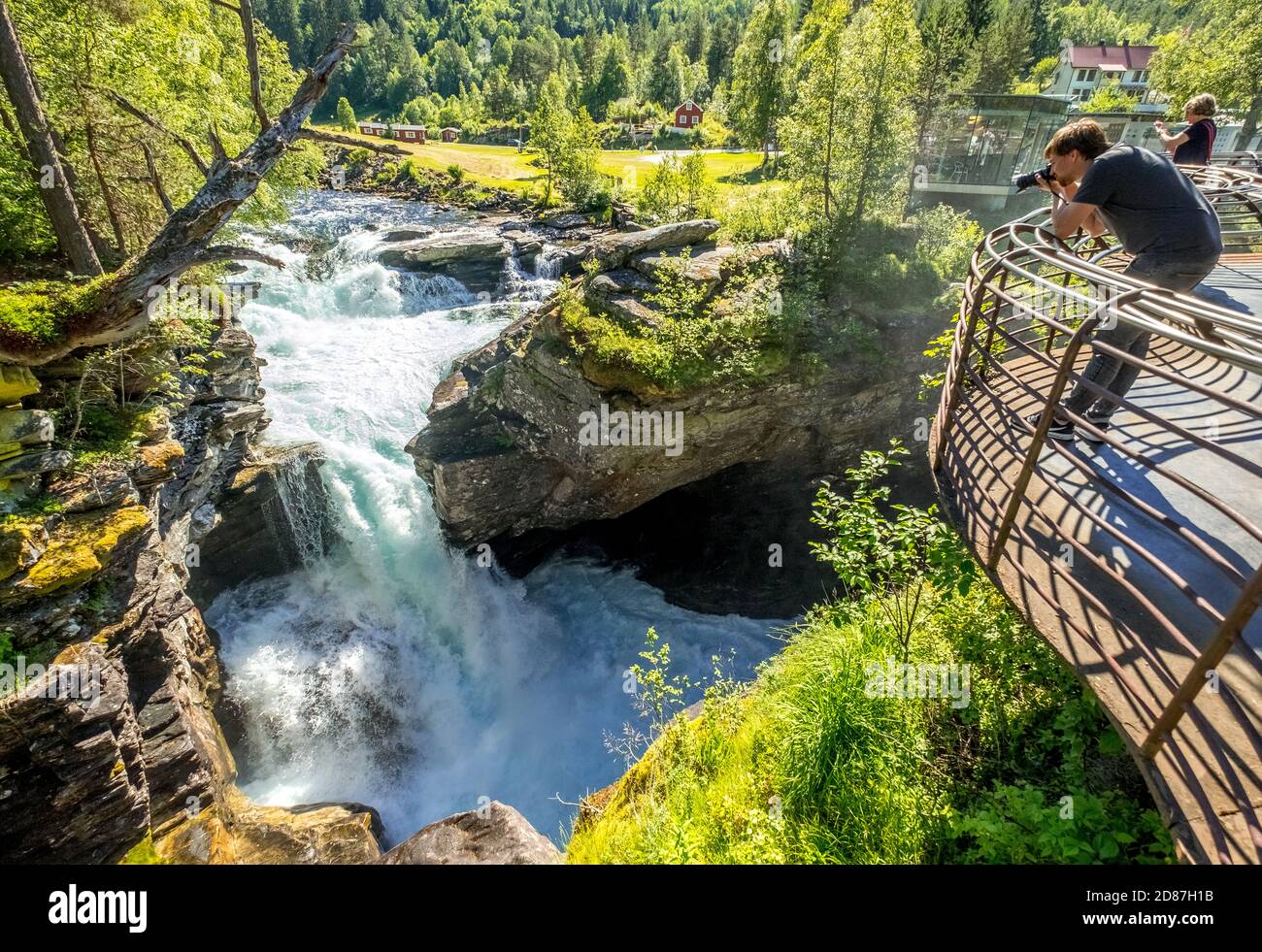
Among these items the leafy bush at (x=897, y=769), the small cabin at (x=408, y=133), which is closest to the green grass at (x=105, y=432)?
the leafy bush at (x=897, y=769)

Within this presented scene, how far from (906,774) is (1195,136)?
10.5 m

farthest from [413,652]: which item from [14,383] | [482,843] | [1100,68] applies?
[1100,68]

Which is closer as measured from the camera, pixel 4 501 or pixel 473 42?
pixel 4 501

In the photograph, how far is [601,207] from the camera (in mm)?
39906

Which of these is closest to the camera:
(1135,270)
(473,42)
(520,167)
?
(1135,270)

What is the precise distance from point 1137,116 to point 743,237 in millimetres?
30995

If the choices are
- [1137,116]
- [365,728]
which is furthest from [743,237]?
[1137,116]

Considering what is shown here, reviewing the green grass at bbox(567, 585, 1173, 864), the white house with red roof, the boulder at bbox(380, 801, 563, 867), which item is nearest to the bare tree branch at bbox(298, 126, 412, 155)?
the green grass at bbox(567, 585, 1173, 864)

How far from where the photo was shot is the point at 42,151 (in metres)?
8.52

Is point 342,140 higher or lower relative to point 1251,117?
lower

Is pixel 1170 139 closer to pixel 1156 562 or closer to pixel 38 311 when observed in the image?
pixel 1156 562

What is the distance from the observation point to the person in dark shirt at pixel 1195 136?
27.2 ft

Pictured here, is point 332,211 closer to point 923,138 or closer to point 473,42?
point 923,138
